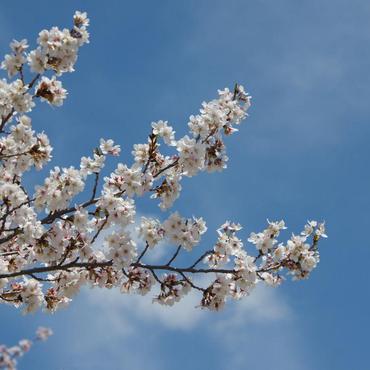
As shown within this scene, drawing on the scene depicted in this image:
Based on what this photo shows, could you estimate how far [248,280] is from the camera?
1059cm

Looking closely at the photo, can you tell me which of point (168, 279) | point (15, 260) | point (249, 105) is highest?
point (249, 105)

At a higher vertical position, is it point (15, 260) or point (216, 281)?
point (15, 260)

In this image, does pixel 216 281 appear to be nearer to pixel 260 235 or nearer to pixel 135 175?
pixel 260 235

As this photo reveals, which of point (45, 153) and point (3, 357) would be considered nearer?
point (3, 357)

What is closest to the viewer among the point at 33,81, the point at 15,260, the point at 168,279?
the point at 33,81

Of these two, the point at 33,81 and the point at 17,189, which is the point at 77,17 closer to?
the point at 33,81

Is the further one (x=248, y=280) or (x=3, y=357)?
(x=248, y=280)

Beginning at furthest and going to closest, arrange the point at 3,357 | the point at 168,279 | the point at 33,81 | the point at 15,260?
the point at 15,260, the point at 168,279, the point at 33,81, the point at 3,357

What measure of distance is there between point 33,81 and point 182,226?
3341 mm

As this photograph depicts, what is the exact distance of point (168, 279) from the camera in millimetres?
10641

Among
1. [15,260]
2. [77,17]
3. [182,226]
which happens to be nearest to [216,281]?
[182,226]

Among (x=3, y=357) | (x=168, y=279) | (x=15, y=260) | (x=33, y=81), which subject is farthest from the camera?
(x=15, y=260)

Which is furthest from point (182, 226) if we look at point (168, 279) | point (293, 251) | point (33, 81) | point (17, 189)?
point (33, 81)

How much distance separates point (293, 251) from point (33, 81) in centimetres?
516
